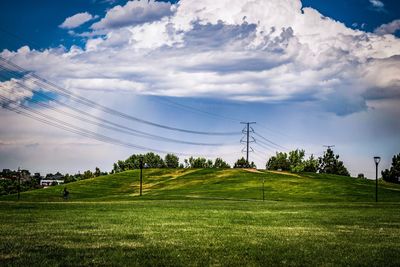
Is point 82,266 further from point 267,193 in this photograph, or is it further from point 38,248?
point 267,193

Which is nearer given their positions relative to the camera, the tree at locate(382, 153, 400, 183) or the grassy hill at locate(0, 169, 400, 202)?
the grassy hill at locate(0, 169, 400, 202)

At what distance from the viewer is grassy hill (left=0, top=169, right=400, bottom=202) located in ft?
286

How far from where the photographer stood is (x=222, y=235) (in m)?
19.8

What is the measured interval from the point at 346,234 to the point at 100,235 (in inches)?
441

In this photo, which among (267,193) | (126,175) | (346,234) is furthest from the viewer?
(126,175)

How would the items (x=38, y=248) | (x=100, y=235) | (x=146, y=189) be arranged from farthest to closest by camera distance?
1. (x=146, y=189)
2. (x=100, y=235)
3. (x=38, y=248)

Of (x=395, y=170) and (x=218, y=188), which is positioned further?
(x=395, y=170)

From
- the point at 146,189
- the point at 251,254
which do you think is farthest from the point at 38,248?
the point at 146,189

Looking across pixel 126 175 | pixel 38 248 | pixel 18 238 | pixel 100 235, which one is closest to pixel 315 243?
pixel 100 235

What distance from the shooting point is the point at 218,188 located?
105 m

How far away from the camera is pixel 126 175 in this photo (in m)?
146

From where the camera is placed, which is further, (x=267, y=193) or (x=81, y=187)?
(x=81, y=187)

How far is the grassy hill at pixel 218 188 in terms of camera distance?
286 ft

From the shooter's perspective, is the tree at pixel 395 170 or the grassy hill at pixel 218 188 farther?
the tree at pixel 395 170
